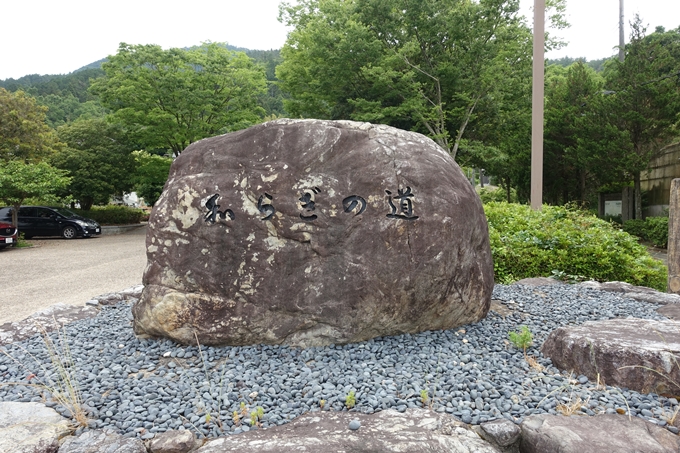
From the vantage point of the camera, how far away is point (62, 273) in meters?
8.98

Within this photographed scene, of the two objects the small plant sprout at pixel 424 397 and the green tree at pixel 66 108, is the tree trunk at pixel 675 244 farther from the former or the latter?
the green tree at pixel 66 108

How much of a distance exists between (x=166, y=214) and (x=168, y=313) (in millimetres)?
812

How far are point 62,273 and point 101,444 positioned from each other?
7.92 metres

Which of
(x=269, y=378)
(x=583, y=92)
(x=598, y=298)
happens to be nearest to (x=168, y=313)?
(x=269, y=378)

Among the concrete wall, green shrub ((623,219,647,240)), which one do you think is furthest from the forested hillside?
the concrete wall

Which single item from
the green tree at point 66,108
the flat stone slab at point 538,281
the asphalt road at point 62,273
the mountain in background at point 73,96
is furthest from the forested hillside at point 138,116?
the green tree at point 66,108

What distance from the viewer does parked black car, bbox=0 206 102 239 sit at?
1560 cm

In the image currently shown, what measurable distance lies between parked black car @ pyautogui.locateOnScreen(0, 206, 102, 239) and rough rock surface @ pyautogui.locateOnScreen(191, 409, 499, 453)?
54.0 feet

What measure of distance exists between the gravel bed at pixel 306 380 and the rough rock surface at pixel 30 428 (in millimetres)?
93

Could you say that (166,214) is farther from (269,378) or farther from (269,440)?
(269,440)

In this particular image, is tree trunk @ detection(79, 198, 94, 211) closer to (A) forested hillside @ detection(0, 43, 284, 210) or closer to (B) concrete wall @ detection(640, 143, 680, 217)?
(A) forested hillside @ detection(0, 43, 284, 210)

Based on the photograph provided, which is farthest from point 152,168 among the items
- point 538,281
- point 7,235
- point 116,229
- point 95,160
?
point 538,281

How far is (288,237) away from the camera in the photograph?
350 centimetres

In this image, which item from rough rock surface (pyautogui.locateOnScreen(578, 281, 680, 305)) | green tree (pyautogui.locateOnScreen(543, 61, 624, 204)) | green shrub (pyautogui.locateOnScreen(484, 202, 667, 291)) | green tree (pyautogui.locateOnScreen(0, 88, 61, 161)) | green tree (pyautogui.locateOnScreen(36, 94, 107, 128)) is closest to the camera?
rough rock surface (pyautogui.locateOnScreen(578, 281, 680, 305))
